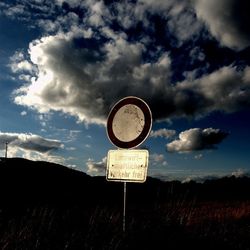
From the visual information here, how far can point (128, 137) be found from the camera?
6.23 metres

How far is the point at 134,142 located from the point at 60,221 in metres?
2.52

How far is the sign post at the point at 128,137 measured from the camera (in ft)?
19.9

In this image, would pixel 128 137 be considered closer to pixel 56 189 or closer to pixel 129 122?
pixel 129 122

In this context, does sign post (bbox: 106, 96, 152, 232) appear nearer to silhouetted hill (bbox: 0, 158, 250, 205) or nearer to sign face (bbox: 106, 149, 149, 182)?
sign face (bbox: 106, 149, 149, 182)

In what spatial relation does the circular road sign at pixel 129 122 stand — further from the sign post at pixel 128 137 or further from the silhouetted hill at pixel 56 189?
the silhouetted hill at pixel 56 189

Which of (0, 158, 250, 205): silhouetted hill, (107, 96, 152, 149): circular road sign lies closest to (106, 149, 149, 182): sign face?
(107, 96, 152, 149): circular road sign

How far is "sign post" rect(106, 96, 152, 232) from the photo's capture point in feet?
19.9

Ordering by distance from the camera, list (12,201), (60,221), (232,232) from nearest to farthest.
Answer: (60,221) < (232,232) < (12,201)

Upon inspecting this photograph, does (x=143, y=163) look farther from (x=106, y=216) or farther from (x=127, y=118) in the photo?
(x=106, y=216)

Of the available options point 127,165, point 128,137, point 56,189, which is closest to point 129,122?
point 128,137

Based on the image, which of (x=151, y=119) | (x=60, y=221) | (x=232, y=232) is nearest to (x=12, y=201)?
(x=60, y=221)

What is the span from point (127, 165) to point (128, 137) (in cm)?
47

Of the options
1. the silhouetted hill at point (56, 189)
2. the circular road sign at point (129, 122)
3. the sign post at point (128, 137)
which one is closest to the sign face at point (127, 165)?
the sign post at point (128, 137)

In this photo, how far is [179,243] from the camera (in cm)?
667
